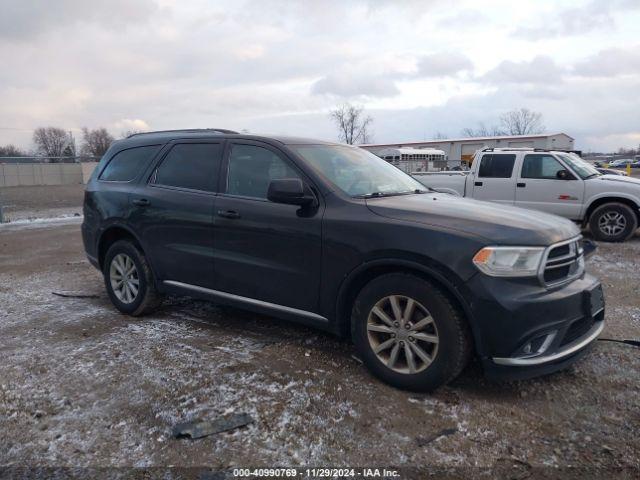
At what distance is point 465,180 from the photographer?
10.5 metres

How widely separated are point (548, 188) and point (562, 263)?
23.2ft

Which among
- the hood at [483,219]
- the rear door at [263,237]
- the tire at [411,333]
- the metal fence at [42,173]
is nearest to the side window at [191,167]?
the rear door at [263,237]

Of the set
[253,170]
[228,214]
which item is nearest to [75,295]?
[228,214]

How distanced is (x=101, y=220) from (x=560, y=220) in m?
4.28

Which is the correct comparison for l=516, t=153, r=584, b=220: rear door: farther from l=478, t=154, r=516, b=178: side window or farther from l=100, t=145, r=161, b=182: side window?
l=100, t=145, r=161, b=182: side window

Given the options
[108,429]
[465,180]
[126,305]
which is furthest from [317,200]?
[465,180]

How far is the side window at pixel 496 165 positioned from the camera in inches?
394

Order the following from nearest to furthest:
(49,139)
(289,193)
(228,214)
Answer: (289,193), (228,214), (49,139)

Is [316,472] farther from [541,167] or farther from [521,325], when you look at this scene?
[541,167]

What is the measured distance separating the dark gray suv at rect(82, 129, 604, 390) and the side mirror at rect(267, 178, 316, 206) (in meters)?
0.01

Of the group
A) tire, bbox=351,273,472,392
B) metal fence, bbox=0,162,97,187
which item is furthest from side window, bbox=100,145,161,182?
metal fence, bbox=0,162,97,187

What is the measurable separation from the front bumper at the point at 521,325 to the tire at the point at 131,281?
3.16m

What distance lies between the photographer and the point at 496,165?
1016cm

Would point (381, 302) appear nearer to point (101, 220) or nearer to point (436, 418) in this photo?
point (436, 418)
